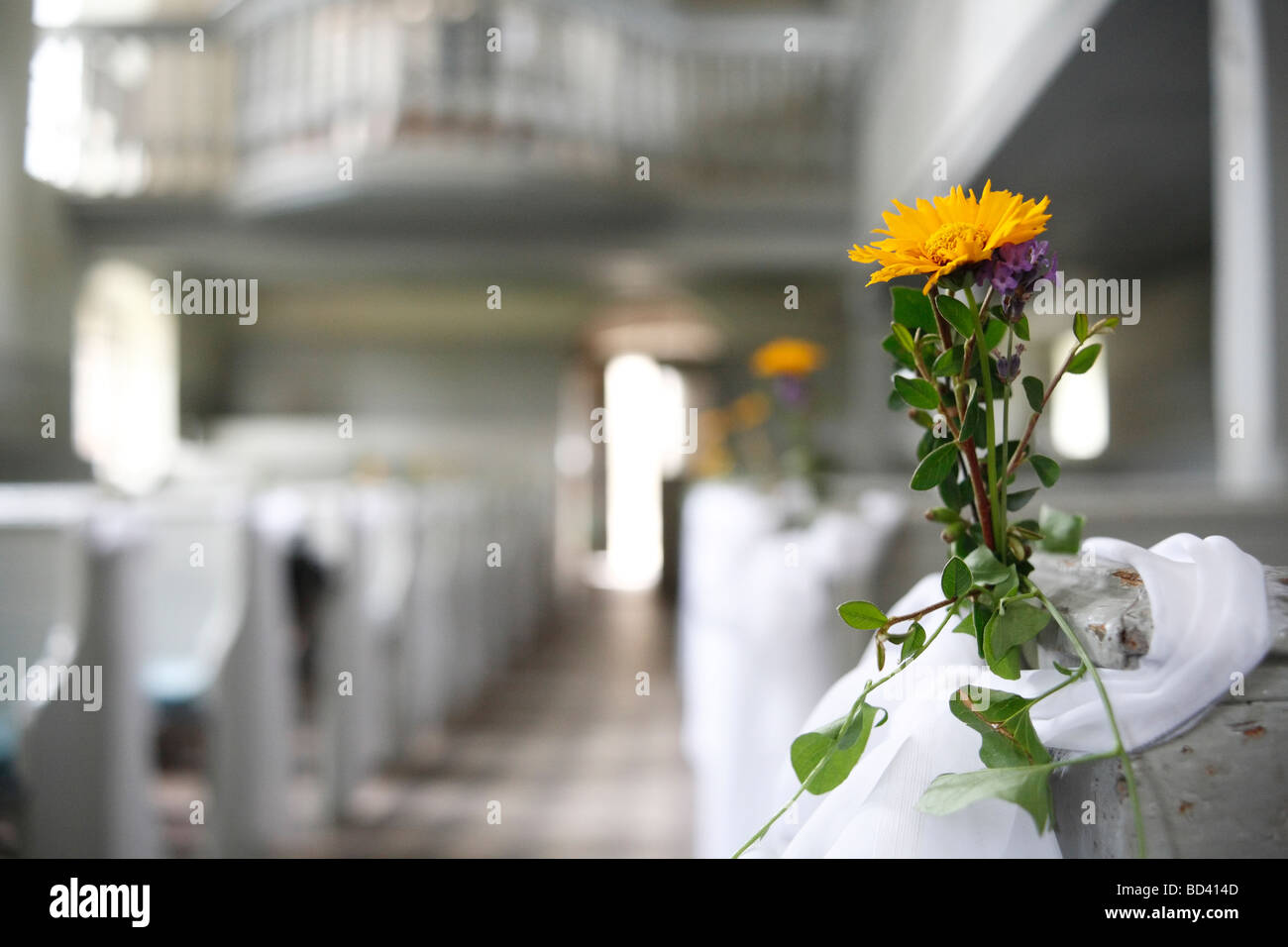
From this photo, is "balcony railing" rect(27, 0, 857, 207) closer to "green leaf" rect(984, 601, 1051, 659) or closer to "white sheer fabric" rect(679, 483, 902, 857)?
"white sheer fabric" rect(679, 483, 902, 857)

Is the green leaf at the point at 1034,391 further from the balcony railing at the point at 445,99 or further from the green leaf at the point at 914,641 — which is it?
the balcony railing at the point at 445,99

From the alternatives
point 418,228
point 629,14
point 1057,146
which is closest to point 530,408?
point 418,228

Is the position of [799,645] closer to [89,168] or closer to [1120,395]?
[1120,395]

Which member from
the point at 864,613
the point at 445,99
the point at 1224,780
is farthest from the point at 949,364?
the point at 445,99

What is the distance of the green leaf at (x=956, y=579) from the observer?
0.48 m

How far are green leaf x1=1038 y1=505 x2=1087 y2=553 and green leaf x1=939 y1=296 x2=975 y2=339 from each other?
0.16 metres

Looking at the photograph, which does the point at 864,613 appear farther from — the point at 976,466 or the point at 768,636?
the point at 768,636

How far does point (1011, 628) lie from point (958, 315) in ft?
0.54

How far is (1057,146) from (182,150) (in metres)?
7.23

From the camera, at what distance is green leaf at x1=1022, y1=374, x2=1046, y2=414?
494mm

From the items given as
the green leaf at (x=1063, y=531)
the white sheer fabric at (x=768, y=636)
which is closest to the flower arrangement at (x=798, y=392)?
the white sheer fabric at (x=768, y=636)

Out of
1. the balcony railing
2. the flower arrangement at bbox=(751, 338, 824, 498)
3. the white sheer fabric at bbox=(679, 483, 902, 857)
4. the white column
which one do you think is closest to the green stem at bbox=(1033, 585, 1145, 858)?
the white sheer fabric at bbox=(679, 483, 902, 857)

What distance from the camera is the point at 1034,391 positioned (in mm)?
509
